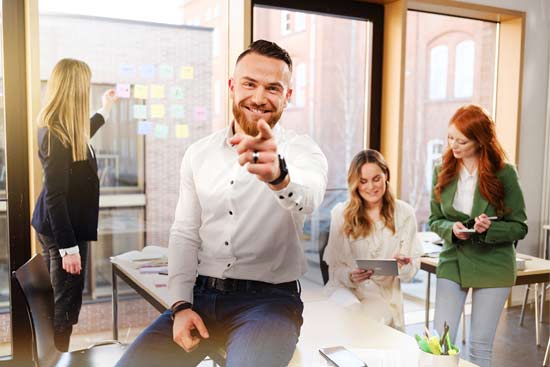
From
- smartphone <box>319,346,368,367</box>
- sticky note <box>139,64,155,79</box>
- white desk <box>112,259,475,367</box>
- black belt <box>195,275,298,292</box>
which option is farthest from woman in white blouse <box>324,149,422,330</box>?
sticky note <box>139,64,155,79</box>

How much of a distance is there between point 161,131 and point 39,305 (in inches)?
54.7

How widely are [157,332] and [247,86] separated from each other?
0.76 meters

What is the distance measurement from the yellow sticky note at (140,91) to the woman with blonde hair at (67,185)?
13 centimetres

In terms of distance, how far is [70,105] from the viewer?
2.83m

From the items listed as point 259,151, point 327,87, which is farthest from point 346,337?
point 327,87

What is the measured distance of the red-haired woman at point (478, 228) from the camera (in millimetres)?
2426

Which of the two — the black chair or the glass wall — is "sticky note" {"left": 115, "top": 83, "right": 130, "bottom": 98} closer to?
the glass wall

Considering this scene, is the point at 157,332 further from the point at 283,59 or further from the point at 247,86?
the point at 283,59

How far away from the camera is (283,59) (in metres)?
1.60

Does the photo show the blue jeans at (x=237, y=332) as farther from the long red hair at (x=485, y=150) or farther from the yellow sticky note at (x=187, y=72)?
the yellow sticky note at (x=187, y=72)

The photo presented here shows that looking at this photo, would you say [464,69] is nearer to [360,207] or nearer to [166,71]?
[360,207]

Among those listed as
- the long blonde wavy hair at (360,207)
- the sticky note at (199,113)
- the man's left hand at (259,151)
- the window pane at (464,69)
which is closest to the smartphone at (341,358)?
the man's left hand at (259,151)

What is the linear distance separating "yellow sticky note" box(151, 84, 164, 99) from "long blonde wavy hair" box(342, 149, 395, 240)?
1.19 meters

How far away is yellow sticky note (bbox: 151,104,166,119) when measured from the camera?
10.2ft
